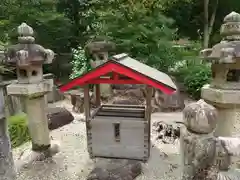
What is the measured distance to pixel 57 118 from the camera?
694 centimetres

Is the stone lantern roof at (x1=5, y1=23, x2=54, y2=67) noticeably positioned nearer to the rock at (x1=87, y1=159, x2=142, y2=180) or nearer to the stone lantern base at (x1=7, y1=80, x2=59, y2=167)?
the stone lantern base at (x1=7, y1=80, x2=59, y2=167)

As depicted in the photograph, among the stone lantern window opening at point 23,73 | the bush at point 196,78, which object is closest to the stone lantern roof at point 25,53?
the stone lantern window opening at point 23,73

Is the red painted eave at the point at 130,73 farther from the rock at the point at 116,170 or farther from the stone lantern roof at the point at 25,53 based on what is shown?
the rock at the point at 116,170

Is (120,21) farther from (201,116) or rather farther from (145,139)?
(201,116)

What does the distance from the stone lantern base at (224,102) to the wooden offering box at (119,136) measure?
1.21m

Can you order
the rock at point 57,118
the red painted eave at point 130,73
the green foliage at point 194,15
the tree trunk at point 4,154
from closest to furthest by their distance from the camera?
the tree trunk at point 4,154 → the red painted eave at point 130,73 → the rock at point 57,118 → the green foliage at point 194,15

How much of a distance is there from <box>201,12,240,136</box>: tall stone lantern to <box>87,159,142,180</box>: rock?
63.8 inches

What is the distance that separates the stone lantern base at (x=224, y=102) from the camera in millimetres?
3780

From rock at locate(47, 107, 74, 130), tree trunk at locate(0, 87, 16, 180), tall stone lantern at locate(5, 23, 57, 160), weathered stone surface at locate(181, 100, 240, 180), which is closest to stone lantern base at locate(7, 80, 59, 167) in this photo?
tall stone lantern at locate(5, 23, 57, 160)

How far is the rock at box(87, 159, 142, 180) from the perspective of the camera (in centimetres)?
386

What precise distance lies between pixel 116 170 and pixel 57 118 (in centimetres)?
343

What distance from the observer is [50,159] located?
16.0 ft

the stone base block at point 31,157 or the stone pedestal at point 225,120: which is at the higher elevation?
the stone pedestal at point 225,120

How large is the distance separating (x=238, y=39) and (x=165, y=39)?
529 cm
